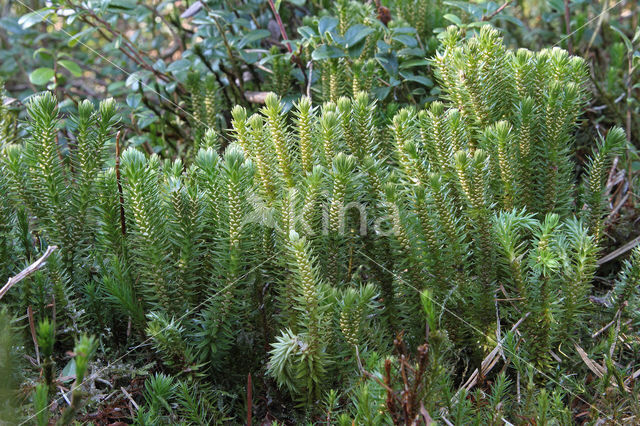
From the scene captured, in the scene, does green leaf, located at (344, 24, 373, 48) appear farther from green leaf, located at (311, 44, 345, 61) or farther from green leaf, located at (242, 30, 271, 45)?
green leaf, located at (242, 30, 271, 45)

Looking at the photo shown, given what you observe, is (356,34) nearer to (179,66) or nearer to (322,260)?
(179,66)

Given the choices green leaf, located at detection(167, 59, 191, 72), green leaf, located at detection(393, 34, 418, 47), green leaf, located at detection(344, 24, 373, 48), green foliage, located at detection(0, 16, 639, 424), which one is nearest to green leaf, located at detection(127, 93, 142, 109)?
green leaf, located at detection(167, 59, 191, 72)

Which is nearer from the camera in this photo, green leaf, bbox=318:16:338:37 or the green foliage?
the green foliage

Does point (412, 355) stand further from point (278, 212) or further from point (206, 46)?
point (206, 46)

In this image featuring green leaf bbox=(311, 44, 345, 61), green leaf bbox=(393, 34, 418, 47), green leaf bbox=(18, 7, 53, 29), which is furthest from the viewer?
green leaf bbox=(18, 7, 53, 29)

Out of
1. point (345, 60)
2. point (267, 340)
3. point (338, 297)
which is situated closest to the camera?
point (338, 297)

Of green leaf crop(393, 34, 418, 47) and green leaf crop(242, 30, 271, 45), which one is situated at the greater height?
green leaf crop(393, 34, 418, 47)

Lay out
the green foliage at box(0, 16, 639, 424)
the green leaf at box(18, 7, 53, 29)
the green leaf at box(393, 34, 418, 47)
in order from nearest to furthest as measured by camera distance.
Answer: the green foliage at box(0, 16, 639, 424), the green leaf at box(393, 34, 418, 47), the green leaf at box(18, 7, 53, 29)

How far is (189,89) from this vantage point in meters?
2.40

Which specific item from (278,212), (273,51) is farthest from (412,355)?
(273,51)

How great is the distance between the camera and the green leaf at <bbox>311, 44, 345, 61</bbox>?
6.69 feet

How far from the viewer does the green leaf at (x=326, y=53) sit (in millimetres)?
2039

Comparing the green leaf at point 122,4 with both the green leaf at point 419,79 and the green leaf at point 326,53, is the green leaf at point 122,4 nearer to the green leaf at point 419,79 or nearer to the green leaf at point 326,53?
the green leaf at point 326,53

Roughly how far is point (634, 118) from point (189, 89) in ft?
6.70
